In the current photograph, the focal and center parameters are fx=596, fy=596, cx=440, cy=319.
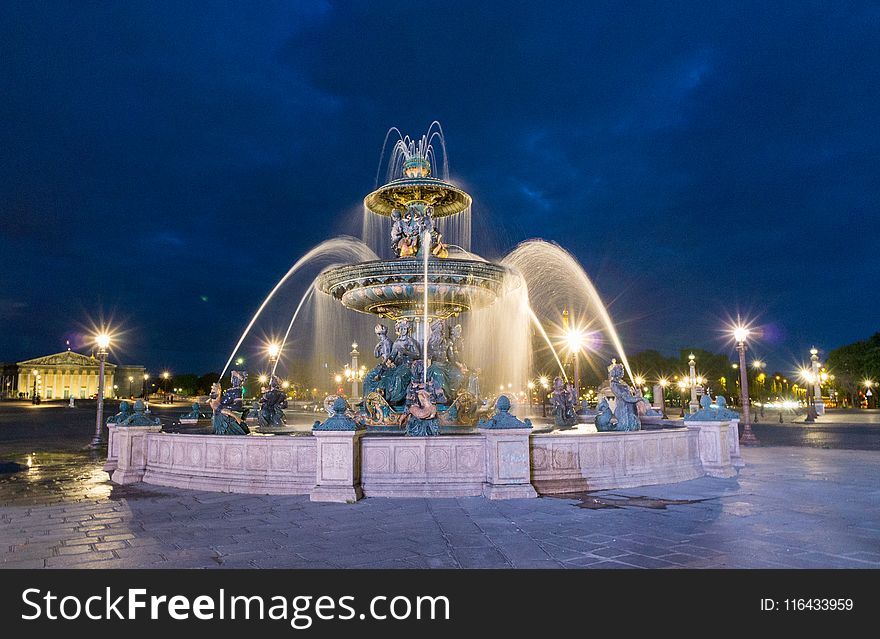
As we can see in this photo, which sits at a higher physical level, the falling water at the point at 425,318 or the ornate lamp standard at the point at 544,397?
the falling water at the point at 425,318

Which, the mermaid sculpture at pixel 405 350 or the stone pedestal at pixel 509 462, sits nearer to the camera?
the stone pedestal at pixel 509 462

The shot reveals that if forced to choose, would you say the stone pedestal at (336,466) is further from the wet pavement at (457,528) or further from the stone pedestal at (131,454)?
the stone pedestal at (131,454)

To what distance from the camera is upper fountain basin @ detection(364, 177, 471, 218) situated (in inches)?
669

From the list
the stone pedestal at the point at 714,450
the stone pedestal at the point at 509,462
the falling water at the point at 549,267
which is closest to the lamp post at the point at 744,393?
the falling water at the point at 549,267

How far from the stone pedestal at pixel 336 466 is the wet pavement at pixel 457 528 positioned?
330 mm

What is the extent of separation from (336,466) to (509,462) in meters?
2.78

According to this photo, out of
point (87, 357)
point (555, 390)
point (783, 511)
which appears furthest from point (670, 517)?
point (87, 357)

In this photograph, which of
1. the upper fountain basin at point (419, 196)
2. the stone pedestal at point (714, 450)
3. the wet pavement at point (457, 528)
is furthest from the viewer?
the upper fountain basin at point (419, 196)

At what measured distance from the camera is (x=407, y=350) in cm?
1647

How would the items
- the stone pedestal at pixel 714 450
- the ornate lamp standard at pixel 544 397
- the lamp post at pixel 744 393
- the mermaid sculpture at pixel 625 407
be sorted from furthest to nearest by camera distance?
the ornate lamp standard at pixel 544 397 < the lamp post at pixel 744 393 < the mermaid sculpture at pixel 625 407 < the stone pedestal at pixel 714 450

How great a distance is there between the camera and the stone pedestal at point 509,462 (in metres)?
9.48

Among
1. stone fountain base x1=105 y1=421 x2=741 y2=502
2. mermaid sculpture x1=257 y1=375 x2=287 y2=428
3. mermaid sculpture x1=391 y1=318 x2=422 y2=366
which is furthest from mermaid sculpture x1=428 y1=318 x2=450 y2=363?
stone fountain base x1=105 y1=421 x2=741 y2=502

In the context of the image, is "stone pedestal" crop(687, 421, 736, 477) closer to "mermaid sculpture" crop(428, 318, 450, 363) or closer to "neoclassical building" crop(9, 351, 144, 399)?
"mermaid sculpture" crop(428, 318, 450, 363)

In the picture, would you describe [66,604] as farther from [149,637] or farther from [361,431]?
[361,431]
